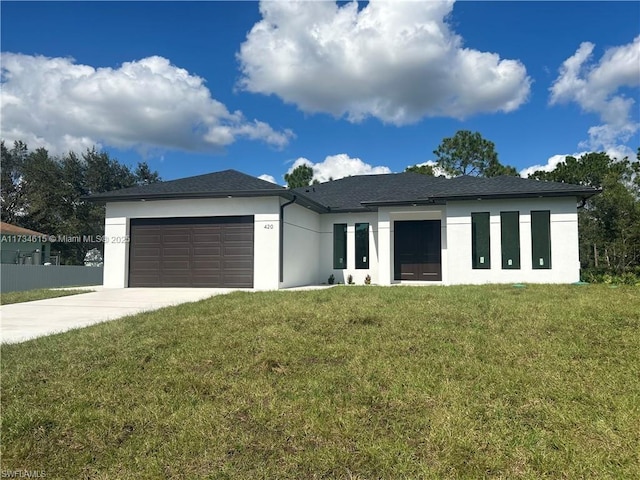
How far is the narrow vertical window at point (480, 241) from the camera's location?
14.2 m

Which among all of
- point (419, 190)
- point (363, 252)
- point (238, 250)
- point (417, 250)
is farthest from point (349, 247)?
point (238, 250)

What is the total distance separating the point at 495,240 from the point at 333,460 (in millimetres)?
12689

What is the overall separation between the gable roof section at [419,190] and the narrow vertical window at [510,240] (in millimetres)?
797

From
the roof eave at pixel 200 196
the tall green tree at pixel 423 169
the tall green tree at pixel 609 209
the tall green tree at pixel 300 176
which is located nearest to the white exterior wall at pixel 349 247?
the roof eave at pixel 200 196

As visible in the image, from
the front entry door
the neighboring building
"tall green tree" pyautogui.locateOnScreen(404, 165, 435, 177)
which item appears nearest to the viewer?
the front entry door

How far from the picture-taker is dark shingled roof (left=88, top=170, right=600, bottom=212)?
13.7 meters

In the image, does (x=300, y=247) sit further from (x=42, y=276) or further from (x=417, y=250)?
(x=42, y=276)

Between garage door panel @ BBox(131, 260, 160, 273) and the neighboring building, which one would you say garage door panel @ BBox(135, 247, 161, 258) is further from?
the neighboring building

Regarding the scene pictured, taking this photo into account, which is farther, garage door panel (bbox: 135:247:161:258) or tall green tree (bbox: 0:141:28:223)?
tall green tree (bbox: 0:141:28:223)

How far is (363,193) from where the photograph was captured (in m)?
19.2

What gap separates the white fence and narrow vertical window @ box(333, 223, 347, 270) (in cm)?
1250

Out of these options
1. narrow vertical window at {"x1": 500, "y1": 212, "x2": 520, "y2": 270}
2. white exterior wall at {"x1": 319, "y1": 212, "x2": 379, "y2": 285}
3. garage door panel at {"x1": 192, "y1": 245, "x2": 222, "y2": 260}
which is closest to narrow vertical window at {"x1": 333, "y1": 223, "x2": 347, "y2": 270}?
white exterior wall at {"x1": 319, "y1": 212, "x2": 379, "y2": 285}

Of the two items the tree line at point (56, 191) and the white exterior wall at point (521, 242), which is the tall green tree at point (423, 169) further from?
the tree line at point (56, 191)

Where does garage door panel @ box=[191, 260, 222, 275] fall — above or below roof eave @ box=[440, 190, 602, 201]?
below
